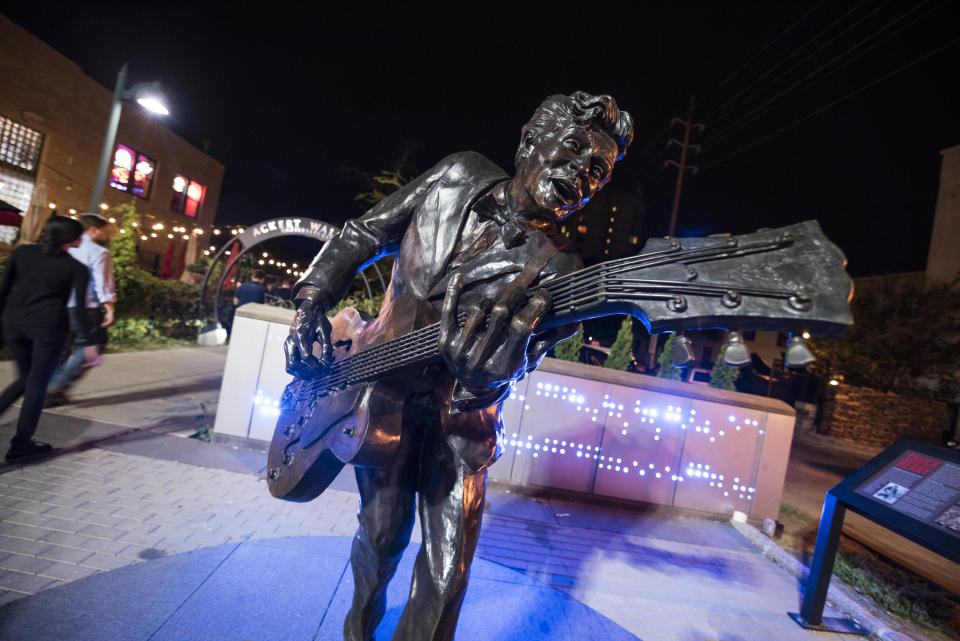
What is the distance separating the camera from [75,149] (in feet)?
57.0

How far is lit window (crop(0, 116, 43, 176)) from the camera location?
591 inches

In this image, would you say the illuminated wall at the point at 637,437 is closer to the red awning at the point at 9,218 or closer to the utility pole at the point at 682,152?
the utility pole at the point at 682,152

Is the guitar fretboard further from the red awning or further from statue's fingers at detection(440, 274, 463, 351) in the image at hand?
the red awning

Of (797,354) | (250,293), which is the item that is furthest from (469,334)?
(250,293)

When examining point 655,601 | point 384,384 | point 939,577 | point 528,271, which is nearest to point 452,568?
point 384,384

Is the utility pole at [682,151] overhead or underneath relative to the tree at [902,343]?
overhead

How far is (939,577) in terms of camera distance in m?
5.21

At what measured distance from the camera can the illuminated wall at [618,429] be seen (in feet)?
19.2

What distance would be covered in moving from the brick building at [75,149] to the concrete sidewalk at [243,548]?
582 inches

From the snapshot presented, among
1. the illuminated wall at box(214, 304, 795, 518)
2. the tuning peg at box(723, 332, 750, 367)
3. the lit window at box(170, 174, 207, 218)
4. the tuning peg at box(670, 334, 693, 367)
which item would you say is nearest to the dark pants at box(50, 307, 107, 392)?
the illuminated wall at box(214, 304, 795, 518)

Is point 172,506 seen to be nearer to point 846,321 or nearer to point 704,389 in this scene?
point 846,321

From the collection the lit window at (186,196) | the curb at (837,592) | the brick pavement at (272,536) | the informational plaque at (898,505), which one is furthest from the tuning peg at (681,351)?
the lit window at (186,196)

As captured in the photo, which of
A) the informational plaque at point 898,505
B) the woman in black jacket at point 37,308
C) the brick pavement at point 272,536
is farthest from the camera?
the woman in black jacket at point 37,308

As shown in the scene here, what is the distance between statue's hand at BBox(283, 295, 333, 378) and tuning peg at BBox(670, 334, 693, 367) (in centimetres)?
138
